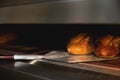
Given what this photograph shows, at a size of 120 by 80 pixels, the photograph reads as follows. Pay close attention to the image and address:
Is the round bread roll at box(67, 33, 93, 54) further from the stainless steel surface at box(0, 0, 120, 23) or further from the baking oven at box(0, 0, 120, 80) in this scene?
the stainless steel surface at box(0, 0, 120, 23)

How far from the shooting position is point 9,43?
4.09 feet

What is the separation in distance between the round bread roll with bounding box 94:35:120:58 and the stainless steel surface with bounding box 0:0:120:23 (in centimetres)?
21

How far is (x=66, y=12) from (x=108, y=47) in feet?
0.73

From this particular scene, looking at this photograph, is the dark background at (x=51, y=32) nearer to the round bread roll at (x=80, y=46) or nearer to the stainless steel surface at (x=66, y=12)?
the round bread roll at (x=80, y=46)

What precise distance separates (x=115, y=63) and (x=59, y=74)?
172mm

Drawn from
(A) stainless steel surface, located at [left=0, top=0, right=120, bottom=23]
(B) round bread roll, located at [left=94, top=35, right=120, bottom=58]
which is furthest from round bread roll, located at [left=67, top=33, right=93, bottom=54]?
(A) stainless steel surface, located at [left=0, top=0, right=120, bottom=23]

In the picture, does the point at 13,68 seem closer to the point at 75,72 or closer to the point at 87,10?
the point at 75,72

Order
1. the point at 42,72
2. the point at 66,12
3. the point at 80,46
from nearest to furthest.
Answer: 1. the point at 66,12
2. the point at 42,72
3. the point at 80,46

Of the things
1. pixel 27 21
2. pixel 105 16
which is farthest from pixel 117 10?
pixel 27 21

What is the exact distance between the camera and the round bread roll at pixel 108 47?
0.79 m

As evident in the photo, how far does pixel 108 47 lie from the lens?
797 millimetres

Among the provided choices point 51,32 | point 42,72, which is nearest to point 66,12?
point 42,72

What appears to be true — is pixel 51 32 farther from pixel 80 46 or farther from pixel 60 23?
pixel 60 23

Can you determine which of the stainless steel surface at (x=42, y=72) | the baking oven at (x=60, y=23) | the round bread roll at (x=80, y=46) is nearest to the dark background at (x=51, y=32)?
the baking oven at (x=60, y=23)
